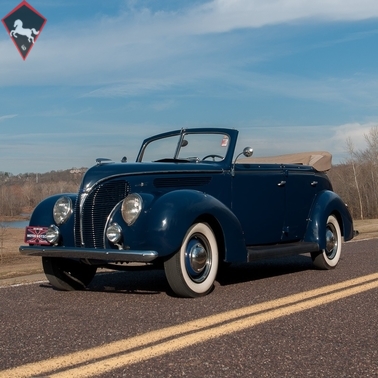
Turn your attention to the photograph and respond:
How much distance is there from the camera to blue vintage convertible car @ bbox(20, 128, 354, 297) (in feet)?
18.8

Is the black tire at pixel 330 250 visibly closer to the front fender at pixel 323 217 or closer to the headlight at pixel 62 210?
the front fender at pixel 323 217

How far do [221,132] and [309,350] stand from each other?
167 inches

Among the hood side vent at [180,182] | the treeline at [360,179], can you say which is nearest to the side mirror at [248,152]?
the hood side vent at [180,182]

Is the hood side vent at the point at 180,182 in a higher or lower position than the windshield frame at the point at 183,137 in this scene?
lower

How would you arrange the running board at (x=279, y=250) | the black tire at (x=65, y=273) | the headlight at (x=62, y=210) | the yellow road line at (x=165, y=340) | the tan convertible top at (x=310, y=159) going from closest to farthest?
the yellow road line at (x=165, y=340)
the headlight at (x=62, y=210)
the black tire at (x=65, y=273)
the running board at (x=279, y=250)
the tan convertible top at (x=310, y=159)

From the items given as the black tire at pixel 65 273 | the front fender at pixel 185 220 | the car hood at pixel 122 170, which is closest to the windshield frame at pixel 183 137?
the car hood at pixel 122 170

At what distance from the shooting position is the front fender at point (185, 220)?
5.62m

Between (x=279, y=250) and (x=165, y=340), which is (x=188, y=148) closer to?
(x=279, y=250)

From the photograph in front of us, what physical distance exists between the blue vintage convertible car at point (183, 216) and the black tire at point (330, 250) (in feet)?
0.08

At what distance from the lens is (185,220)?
5.78m

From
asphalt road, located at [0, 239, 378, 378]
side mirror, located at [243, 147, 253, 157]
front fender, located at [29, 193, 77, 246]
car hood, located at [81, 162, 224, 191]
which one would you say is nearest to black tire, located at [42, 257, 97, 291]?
asphalt road, located at [0, 239, 378, 378]

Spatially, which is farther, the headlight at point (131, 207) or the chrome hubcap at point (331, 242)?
the chrome hubcap at point (331, 242)

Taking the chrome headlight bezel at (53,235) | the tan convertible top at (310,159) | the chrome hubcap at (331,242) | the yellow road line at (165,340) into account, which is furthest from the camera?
the tan convertible top at (310,159)

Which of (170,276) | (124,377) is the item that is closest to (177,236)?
(170,276)
